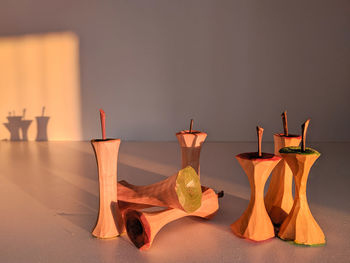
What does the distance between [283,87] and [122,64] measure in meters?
1.34

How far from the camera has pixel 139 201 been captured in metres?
0.85

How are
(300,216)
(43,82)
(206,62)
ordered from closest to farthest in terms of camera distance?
(300,216)
(206,62)
(43,82)

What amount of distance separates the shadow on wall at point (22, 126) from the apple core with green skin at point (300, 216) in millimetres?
2504

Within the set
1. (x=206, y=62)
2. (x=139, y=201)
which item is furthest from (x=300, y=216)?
(x=206, y=62)

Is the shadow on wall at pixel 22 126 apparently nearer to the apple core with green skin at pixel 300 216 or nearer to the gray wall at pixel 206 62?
the gray wall at pixel 206 62

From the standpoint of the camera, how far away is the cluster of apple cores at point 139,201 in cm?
77

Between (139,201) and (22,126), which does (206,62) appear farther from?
(139,201)

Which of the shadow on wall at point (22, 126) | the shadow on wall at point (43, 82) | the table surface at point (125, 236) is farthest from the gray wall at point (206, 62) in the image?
the table surface at point (125, 236)

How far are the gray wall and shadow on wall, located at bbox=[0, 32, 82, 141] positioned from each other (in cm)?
8

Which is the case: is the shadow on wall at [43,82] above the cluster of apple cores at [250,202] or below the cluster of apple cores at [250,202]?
above

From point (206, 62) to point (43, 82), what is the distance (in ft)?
4.72

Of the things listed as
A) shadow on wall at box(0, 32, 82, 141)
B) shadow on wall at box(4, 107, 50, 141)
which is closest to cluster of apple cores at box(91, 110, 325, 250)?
shadow on wall at box(0, 32, 82, 141)

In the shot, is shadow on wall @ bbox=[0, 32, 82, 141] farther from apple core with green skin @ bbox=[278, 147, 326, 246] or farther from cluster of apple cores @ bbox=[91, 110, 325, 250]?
apple core with green skin @ bbox=[278, 147, 326, 246]

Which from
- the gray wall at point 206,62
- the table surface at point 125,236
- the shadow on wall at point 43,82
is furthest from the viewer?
the shadow on wall at point 43,82
